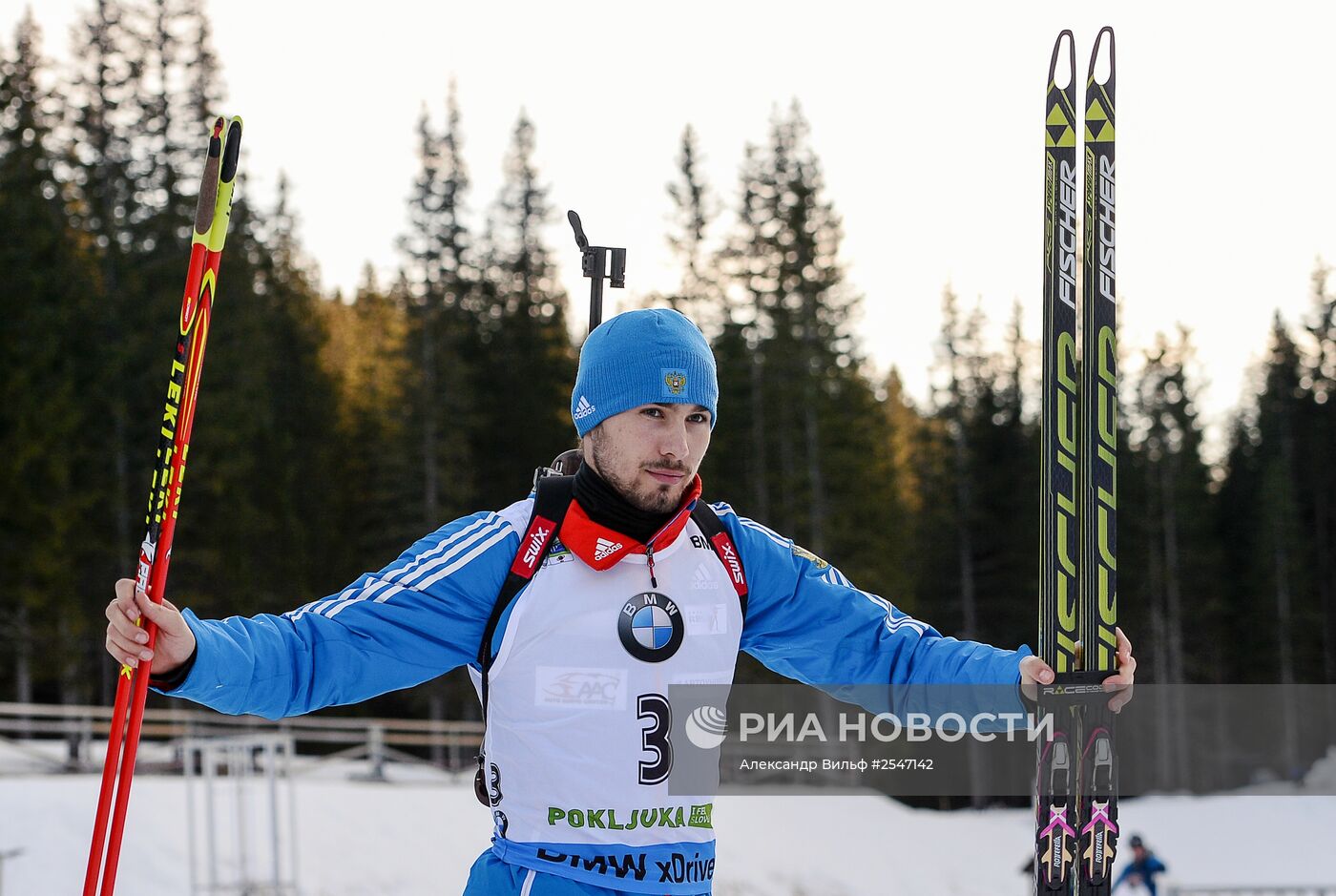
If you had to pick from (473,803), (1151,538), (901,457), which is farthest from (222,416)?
(901,457)

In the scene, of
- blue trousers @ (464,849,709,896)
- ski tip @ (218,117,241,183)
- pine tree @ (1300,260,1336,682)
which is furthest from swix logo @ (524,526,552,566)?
pine tree @ (1300,260,1336,682)

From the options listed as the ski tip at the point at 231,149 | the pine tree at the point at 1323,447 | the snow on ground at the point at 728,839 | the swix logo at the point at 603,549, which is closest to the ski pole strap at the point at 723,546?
the swix logo at the point at 603,549

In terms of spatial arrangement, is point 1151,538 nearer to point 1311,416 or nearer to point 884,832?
point 1311,416

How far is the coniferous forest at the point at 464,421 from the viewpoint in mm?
23984

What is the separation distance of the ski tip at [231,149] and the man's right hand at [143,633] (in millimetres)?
874

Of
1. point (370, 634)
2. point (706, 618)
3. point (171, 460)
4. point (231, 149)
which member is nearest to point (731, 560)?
point (706, 618)

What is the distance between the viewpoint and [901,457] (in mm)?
47562

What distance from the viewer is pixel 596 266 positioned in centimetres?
399

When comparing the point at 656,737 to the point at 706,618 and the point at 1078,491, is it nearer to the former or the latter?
the point at 706,618

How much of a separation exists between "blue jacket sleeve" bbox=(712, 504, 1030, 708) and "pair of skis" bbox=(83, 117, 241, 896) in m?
1.25

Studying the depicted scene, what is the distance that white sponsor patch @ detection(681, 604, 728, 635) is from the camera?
9.86 ft

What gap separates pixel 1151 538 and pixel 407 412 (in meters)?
19.0

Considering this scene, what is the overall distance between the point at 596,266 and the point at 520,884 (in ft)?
6.04

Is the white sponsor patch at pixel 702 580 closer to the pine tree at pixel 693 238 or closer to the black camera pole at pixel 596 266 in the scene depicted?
the black camera pole at pixel 596 266
